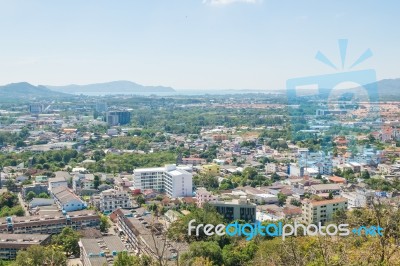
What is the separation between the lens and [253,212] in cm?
743

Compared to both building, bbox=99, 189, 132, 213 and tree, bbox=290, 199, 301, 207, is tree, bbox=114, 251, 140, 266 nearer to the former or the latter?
building, bbox=99, 189, 132, 213

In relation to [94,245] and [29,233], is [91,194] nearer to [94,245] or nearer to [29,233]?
[29,233]

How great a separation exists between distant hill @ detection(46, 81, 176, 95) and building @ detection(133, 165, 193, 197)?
7321cm

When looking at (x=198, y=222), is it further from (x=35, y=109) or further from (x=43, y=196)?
(x=35, y=109)

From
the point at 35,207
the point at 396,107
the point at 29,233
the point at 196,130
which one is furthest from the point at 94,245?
the point at 396,107

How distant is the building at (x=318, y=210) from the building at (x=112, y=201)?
3392mm

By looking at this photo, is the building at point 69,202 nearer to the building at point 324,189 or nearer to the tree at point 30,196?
the tree at point 30,196

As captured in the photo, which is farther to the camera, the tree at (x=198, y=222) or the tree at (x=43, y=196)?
the tree at (x=43, y=196)

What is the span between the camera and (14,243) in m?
6.14

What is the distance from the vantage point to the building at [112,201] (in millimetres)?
8711

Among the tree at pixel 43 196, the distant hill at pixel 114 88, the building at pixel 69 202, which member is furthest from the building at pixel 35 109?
the distant hill at pixel 114 88

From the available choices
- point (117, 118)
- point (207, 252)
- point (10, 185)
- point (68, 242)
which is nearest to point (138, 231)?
point (68, 242)

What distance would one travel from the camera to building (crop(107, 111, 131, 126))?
2527cm

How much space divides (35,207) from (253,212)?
165 inches
